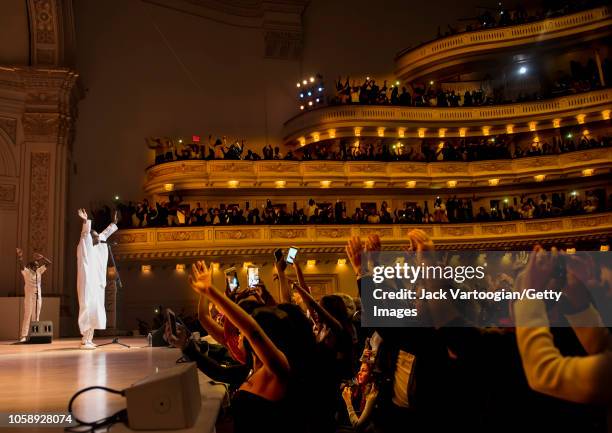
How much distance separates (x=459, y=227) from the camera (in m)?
23.2

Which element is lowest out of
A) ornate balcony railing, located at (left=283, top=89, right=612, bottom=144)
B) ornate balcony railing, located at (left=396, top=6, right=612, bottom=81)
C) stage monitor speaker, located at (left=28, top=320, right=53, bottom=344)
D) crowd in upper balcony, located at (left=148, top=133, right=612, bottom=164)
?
stage monitor speaker, located at (left=28, top=320, right=53, bottom=344)

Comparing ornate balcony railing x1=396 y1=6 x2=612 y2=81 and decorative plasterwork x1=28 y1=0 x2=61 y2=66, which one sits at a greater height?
ornate balcony railing x1=396 y1=6 x2=612 y2=81

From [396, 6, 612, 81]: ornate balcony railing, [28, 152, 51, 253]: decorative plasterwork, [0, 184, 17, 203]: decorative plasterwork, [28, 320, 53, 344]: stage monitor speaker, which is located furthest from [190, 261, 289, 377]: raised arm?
[396, 6, 612, 81]: ornate balcony railing

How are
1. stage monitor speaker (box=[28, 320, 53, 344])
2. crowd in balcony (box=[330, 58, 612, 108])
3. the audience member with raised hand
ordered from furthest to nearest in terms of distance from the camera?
crowd in balcony (box=[330, 58, 612, 108])
stage monitor speaker (box=[28, 320, 53, 344])
the audience member with raised hand

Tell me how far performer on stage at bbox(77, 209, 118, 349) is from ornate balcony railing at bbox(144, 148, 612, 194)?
1100cm

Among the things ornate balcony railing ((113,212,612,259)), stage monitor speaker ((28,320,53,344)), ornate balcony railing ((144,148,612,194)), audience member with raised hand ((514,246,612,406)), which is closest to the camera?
audience member with raised hand ((514,246,612,406))

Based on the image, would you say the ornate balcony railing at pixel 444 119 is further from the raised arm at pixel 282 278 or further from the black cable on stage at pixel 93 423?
the black cable on stage at pixel 93 423

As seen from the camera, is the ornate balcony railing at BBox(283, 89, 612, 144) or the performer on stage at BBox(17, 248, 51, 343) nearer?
the performer on stage at BBox(17, 248, 51, 343)

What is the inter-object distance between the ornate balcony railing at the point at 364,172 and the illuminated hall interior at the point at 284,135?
0.29 feet

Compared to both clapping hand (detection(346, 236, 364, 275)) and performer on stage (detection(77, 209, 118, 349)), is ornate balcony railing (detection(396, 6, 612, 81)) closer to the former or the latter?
performer on stage (detection(77, 209, 118, 349))

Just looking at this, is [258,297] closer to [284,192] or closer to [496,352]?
[496,352]

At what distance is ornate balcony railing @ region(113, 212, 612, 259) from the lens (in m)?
20.3

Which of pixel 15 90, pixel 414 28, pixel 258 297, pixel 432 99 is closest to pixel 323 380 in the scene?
pixel 258 297

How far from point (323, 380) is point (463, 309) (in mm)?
1247
